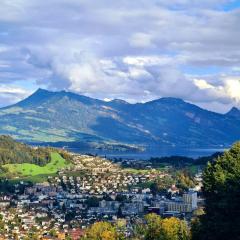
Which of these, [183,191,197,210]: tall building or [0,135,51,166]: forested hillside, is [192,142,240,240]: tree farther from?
[0,135,51,166]: forested hillside

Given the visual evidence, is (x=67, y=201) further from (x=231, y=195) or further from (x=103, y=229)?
(x=231, y=195)

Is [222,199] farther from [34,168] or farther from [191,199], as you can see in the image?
[34,168]

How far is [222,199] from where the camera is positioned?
93.7 ft

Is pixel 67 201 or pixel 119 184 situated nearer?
pixel 67 201

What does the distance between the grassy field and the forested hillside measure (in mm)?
2232

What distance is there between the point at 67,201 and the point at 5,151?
55.3m

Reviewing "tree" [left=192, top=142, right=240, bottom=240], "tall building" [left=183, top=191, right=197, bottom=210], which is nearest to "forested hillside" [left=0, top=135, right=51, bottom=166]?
"tall building" [left=183, top=191, right=197, bottom=210]

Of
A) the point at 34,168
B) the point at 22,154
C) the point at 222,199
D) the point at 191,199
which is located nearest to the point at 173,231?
the point at 222,199

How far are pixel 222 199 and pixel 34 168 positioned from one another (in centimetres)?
10587

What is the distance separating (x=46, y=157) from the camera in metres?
141

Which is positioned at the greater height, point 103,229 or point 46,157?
point 46,157

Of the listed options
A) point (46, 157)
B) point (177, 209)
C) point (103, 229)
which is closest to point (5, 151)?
point (46, 157)

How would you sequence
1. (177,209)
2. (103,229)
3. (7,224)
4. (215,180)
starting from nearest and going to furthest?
(215,180)
(103,229)
(7,224)
(177,209)

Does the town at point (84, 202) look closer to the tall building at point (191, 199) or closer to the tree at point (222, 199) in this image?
the tall building at point (191, 199)
